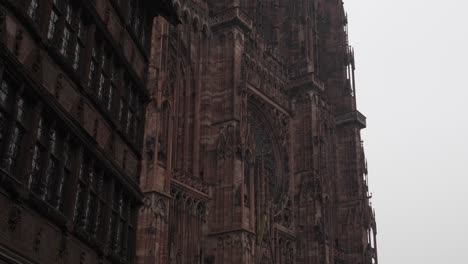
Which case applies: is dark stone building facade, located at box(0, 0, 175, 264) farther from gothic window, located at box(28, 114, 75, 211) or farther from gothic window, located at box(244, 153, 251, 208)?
gothic window, located at box(244, 153, 251, 208)

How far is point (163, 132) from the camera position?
27.6m

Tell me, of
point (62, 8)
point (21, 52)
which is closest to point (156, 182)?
point (62, 8)

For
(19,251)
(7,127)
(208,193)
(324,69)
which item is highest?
(324,69)

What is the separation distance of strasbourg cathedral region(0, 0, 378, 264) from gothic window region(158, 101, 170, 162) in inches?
3.7

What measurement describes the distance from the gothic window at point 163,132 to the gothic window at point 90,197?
11017 millimetres

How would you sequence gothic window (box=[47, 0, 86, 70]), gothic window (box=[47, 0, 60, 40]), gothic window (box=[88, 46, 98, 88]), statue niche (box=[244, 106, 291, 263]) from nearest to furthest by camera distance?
1. gothic window (box=[47, 0, 60, 40])
2. gothic window (box=[47, 0, 86, 70])
3. gothic window (box=[88, 46, 98, 88])
4. statue niche (box=[244, 106, 291, 263])

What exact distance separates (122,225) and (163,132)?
11594 mm

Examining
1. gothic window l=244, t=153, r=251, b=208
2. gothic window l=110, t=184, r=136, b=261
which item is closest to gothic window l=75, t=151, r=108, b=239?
gothic window l=110, t=184, r=136, b=261

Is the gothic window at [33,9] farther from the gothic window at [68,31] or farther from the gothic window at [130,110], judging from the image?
the gothic window at [130,110]

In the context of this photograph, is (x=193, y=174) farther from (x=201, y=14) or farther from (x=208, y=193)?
(x=201, y=14)

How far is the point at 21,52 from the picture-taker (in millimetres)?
10625

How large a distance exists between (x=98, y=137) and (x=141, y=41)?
15.5 feet

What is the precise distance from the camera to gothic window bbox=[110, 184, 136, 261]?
51.1 ft

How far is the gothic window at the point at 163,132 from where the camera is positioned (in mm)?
25906
